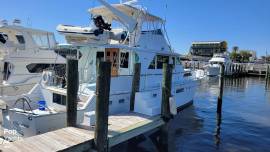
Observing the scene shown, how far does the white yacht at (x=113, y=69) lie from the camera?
897 centimetres

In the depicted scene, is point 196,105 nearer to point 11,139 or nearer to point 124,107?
point 124,107

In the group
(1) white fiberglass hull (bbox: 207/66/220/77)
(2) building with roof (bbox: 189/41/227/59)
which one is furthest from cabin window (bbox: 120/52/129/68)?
(2) building with roof (bbox: 189/41/227/59)

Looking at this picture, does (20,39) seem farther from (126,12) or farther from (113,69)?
(113,69)

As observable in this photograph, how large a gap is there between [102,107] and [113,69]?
4.84m

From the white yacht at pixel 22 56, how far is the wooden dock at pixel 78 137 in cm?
773

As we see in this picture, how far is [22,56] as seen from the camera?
16422 mm

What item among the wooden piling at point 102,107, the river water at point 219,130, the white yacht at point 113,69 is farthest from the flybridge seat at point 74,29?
the river water at point 219,130

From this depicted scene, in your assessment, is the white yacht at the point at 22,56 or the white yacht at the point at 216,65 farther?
the white yacht at the point at 216,65

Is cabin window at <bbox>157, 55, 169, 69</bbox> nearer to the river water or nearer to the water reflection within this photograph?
the river water

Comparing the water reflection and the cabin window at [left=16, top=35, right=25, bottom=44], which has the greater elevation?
the cabin window at [left=16, top=35, right=25, bottom=44]

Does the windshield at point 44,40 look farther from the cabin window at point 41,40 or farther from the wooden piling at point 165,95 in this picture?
the wooden piling at point 165,95

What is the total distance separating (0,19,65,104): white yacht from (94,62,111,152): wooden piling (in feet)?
28.5

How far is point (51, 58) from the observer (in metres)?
18.2

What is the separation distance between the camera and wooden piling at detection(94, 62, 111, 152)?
7.09 metres
